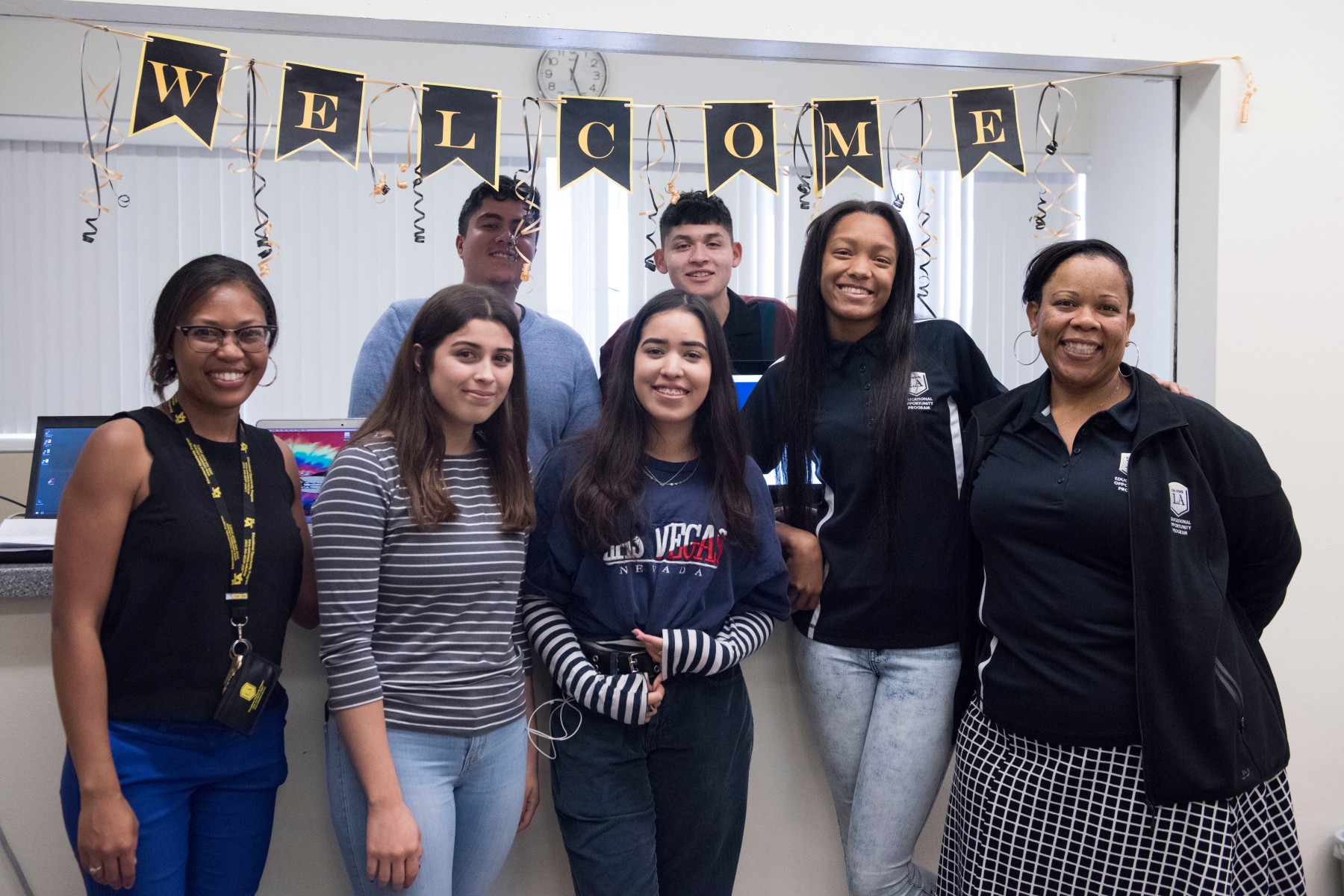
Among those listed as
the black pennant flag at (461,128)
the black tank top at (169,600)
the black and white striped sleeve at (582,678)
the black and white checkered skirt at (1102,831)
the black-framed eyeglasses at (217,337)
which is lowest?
the black and white checkered skirt at (1102,831)

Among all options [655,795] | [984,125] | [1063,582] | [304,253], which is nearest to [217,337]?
[655,795]

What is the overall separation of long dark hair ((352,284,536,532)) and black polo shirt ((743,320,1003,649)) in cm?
54

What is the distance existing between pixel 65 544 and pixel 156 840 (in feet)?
1.44

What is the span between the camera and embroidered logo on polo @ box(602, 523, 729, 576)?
151cm

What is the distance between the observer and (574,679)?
147cm

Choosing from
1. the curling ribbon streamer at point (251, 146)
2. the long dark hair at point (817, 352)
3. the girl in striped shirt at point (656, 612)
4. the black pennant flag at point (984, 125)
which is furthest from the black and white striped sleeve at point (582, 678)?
the black pennant flag at point (984, 125)

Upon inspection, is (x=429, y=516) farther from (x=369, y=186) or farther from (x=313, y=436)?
(x=369, y=186)

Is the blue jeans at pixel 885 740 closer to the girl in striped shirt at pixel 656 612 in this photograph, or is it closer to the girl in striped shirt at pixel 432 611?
the girl in striped shirt at pixel 656 612

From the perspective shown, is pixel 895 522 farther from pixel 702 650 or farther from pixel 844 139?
pixel 844 139

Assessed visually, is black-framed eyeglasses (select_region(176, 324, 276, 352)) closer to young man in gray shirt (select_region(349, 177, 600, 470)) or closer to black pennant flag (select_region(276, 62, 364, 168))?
young man in gray shirt (select_region(349, 177, 600, 470))

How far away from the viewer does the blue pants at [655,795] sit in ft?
4.85

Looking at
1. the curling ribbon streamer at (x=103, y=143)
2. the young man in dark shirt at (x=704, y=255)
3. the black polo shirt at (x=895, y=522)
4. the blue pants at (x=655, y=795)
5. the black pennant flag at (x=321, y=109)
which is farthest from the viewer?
the young man in dark shirt at (x=704, y=255)

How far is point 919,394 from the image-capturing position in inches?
65.8

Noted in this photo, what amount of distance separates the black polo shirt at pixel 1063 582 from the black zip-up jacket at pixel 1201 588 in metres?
0.03
